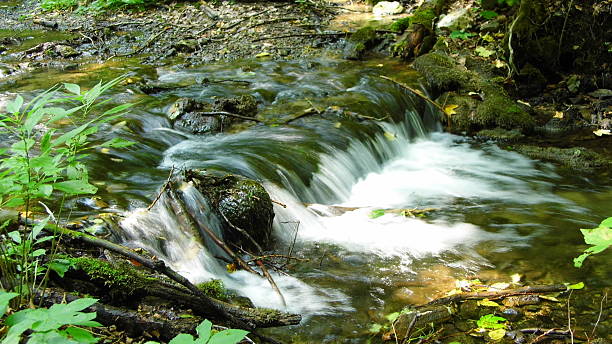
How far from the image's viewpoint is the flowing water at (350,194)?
3.90 m

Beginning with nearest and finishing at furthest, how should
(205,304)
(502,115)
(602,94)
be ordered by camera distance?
1. (205,304)
2. (502,115)
3. (602,94)

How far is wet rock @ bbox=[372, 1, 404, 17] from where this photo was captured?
12820 millimetres

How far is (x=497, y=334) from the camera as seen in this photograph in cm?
322

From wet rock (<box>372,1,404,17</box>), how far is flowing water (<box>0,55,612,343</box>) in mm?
3938

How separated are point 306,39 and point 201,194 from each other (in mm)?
7474

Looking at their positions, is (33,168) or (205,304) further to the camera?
(205,304)

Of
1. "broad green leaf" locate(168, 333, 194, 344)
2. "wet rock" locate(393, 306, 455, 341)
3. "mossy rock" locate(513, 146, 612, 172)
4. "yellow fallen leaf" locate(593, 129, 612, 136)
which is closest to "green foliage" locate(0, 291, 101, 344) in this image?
"broad green leaf" locate(168, 333, 194, 344)

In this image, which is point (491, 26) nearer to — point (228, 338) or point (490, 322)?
point (490, 322)

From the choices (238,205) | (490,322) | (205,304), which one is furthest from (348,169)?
(205,304)

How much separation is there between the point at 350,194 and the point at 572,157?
316 cm

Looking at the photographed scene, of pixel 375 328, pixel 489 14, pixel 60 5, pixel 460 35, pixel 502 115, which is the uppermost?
pixel 60 5

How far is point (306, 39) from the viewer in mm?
11172

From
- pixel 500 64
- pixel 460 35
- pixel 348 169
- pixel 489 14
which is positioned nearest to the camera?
pixel 348 169

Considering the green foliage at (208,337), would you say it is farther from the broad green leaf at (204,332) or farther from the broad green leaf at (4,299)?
the broad green leaf at (4,299)
